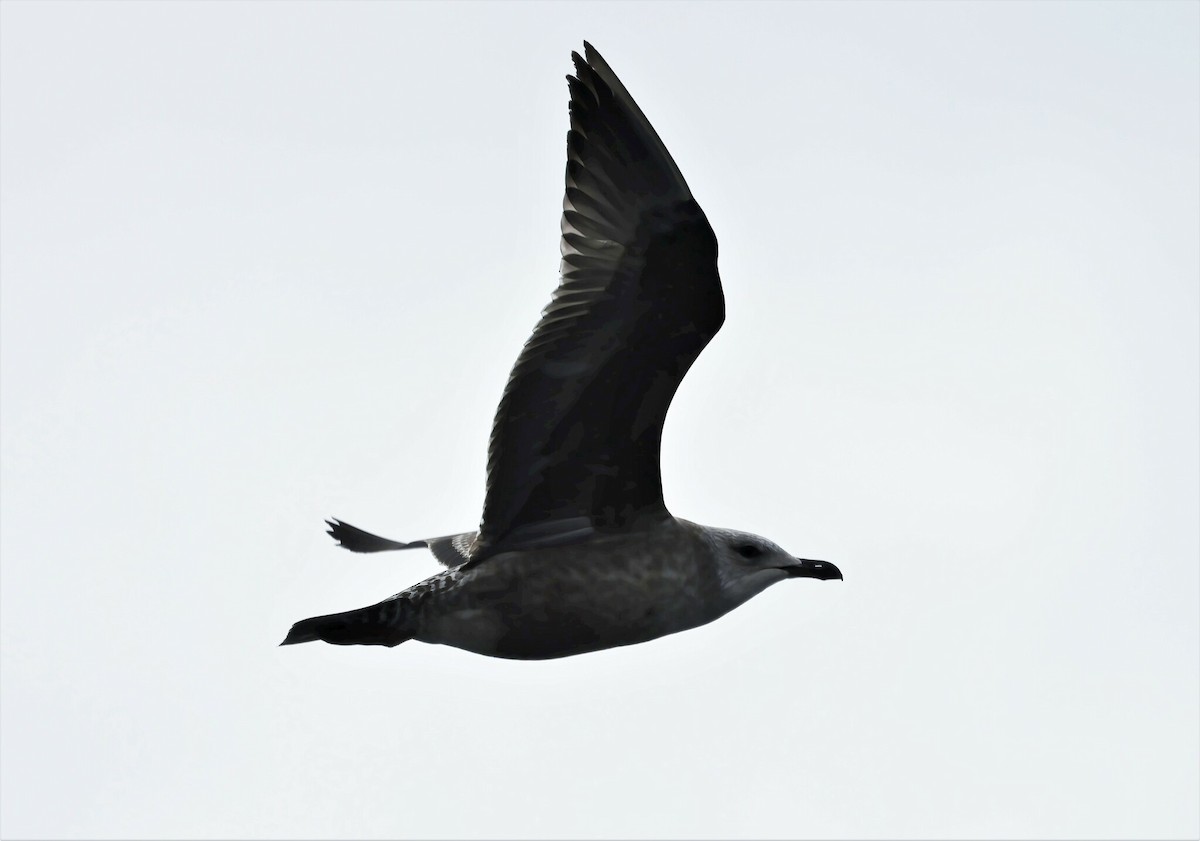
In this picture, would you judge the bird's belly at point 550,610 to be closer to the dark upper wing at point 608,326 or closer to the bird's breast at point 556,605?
the bird's breast at point 556,605

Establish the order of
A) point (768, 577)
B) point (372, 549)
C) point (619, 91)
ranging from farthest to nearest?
point (372, 549), point (768, 577), point (619, 91)

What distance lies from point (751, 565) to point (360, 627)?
357cm

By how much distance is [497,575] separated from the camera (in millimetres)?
13859

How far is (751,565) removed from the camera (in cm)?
1454

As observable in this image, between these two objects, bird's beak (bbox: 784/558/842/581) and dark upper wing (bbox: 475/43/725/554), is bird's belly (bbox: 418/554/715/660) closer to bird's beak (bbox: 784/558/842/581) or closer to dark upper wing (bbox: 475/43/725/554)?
dark upper wing (bbox: 475/43/725/554)

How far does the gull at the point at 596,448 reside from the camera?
13336mm

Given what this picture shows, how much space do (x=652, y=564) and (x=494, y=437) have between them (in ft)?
5.81

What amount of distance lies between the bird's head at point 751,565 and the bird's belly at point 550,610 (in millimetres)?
684

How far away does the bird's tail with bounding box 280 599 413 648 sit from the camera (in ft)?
44.2

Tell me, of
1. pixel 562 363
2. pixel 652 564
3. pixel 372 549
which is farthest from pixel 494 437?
pixel 372 549

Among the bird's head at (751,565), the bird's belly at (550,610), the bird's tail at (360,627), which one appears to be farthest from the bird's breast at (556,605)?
the bird's head at (751,565)

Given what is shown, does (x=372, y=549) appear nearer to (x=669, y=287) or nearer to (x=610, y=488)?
(x=610, y=488)

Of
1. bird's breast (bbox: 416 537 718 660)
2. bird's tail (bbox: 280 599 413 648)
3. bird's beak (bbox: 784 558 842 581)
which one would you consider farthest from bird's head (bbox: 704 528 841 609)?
bird's tail (bbox: 280 599 413 648)

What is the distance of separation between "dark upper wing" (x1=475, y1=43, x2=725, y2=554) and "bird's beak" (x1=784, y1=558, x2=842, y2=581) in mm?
1667
